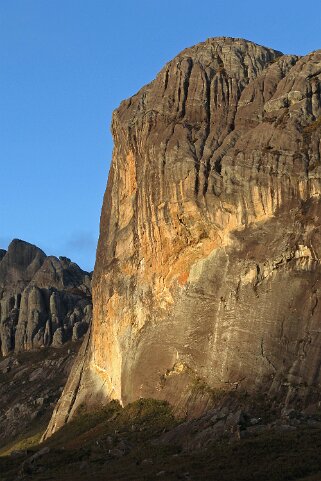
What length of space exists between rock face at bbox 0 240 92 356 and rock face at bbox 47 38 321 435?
47300 mm

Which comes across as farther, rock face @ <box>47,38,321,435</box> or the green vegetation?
the green vegetation

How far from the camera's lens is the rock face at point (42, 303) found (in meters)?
140

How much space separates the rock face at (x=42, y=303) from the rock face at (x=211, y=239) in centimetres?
4730

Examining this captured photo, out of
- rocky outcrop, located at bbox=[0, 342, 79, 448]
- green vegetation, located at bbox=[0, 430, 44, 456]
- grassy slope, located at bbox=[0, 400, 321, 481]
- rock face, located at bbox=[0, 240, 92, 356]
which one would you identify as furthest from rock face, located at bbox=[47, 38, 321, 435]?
A: rock face, located at bbox=[0, 240, 92, 356]

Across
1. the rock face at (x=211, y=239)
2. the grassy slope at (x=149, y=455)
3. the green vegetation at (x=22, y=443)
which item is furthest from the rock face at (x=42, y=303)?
the grassy slope at (x=149, y=455)

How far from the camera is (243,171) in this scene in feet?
252

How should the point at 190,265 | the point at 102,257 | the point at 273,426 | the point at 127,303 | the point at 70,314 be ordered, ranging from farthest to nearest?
the point at 70,314
the point at 102,257
the point at 127,303
the point at 190,265
the point at 273,426

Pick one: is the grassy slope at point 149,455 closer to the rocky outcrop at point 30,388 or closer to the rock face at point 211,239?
the rock face at point 211,239

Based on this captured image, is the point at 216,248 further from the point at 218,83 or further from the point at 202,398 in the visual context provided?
the point at 218,83

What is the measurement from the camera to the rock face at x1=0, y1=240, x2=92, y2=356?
140125mm

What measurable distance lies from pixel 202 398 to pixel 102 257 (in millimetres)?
22596

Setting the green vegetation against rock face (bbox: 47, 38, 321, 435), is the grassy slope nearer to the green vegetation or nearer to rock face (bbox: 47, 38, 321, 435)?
rock face (bbox: 47, 38, 321, 435)

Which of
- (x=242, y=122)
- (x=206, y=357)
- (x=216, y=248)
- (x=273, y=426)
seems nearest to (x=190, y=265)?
(x=216, y=248)

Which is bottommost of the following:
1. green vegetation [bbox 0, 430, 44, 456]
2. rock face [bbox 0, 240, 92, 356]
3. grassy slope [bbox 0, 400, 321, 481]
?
grassy slope [bbox 0, 400, 321, 481]
